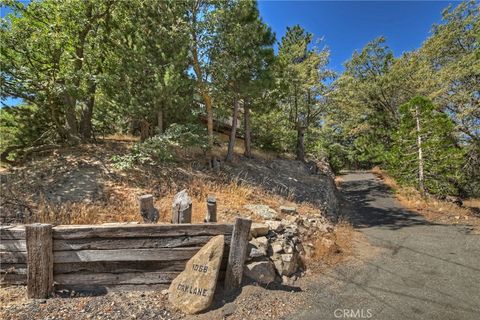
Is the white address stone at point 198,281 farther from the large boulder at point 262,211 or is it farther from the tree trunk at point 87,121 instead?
the tree trunk at point 87,121

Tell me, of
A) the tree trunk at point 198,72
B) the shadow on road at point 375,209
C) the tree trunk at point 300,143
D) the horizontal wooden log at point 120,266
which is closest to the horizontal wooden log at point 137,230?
the horizontal wooden log at point 120,266

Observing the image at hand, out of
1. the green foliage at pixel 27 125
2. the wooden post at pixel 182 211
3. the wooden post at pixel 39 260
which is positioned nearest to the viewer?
the wooden post at pixel 39 260

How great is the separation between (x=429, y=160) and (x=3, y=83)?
16.6 meters

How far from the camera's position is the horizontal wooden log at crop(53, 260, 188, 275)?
3.70 metres

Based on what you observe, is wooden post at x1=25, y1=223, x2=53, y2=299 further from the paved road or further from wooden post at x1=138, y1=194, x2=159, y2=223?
the paved road

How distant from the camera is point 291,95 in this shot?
15125 millimetres

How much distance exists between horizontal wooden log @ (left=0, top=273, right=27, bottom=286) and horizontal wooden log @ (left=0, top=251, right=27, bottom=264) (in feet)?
0.70

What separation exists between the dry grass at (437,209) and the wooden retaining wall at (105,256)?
400 inches

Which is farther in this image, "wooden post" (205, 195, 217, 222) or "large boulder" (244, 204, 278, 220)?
"large boulder" (244, 204, 278, 220)

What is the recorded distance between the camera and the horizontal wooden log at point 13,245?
3.68 m

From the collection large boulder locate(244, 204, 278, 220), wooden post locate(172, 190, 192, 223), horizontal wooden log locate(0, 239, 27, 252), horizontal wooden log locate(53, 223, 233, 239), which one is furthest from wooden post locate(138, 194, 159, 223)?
large boulder locate(244, 204, 278, 220)

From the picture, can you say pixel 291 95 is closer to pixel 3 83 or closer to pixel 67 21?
pixel 67 21

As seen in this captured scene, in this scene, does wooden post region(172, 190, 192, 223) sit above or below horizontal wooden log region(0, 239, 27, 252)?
above

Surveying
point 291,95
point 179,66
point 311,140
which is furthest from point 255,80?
point 311,140
